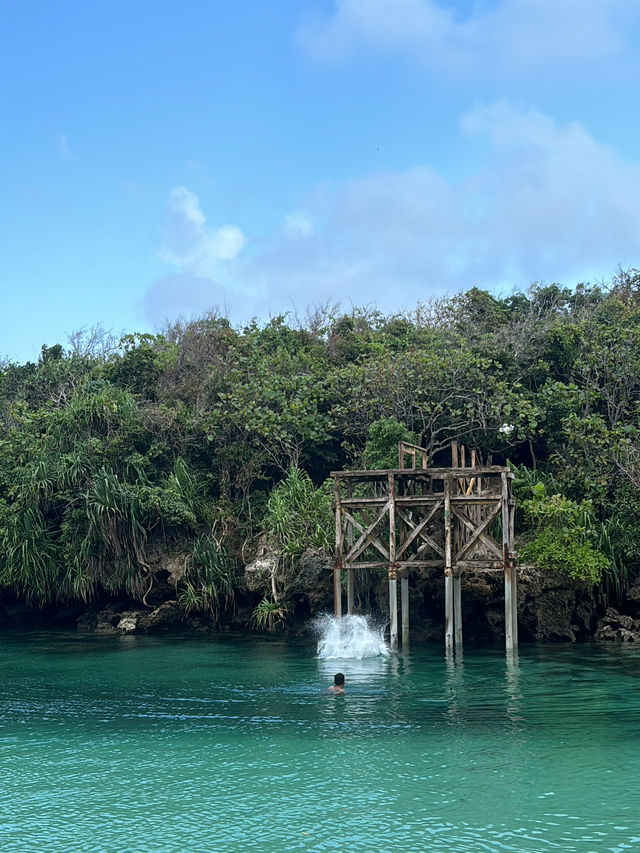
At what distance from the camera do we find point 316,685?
19.0m

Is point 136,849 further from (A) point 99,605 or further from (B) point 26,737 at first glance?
(A) point 99,605

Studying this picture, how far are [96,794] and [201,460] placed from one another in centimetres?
2120

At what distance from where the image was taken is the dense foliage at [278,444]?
2825 cm

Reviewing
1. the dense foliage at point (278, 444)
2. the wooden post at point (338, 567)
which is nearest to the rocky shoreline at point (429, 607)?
the dense foliage at point (278, 444)

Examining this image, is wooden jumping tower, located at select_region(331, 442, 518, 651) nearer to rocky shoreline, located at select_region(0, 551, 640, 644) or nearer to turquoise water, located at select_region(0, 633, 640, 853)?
rocky shoreline, located at select_region(0, 551, 640, 644)

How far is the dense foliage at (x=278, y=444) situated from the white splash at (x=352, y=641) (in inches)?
127

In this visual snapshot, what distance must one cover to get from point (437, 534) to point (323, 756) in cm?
1407

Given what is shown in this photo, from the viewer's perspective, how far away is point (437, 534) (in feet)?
88.6

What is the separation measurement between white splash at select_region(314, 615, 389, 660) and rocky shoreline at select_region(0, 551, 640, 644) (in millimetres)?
1619

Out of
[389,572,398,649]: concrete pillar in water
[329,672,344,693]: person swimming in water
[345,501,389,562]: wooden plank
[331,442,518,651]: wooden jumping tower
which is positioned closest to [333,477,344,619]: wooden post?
[331,442,518,651]: wooden jumping tower

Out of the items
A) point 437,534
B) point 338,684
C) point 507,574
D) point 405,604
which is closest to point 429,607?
point 405,604

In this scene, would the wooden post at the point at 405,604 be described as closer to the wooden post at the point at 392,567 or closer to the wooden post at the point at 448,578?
the wooden post at the point at 392,567

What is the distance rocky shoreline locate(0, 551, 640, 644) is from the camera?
25.5 meters

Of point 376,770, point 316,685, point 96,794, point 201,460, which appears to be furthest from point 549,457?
point 96,794
